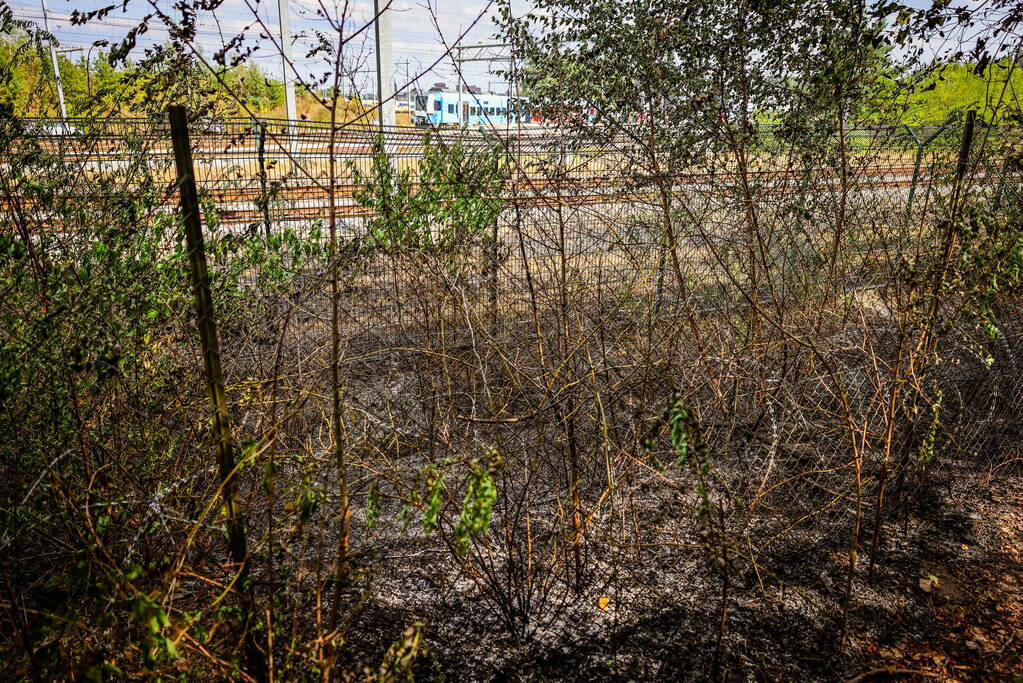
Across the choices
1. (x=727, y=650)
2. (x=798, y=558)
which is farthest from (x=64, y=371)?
(x=798, y=558)

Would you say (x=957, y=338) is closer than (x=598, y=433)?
No

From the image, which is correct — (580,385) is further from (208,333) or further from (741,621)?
(208,333)

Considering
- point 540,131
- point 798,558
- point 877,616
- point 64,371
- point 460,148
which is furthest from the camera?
point 540,131

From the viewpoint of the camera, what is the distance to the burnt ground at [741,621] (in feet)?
9.26

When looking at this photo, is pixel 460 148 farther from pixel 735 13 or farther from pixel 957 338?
pixel 957 338

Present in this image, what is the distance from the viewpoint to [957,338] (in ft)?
17.0

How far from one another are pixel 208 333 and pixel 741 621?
2.44m

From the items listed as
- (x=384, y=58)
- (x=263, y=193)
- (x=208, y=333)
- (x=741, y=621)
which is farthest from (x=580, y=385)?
(x=384, y=58)

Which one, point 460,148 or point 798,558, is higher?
point 460,148

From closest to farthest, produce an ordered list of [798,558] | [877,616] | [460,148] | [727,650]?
[727,650] < [877,616] < [798,558] < [460,148]

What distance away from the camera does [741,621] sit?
10.1ft

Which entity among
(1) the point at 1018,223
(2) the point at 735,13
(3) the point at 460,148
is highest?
(2) the point at 735,13

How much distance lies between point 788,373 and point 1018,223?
145 cm

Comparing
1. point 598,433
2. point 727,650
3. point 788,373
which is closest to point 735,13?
point 788,373
